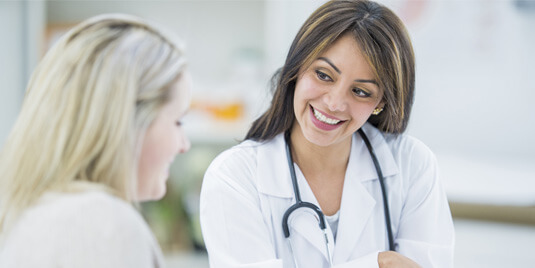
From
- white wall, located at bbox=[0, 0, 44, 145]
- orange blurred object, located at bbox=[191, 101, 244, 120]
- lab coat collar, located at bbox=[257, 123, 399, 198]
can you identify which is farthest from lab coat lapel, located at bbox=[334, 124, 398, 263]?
white wall, located at bbox=[0, 0, 44, 145]

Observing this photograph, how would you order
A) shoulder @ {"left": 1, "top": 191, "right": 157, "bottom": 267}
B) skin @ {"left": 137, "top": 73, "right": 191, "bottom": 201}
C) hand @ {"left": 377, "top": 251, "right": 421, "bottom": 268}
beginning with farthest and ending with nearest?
hand @ {"left": 377, "top": 251, "right": 421, "bottom": 268}
skin @ {"left": 137, "top": 73, "right": 191, "bottom": 201}
shoulder @ {"left": 1, "top": 191, "right": 157, "bottom": 267}

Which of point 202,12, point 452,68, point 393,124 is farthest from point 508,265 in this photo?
point 202,12

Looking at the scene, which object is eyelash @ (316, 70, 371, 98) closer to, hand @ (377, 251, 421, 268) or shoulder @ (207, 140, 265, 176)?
shoulder @ (207, 140, 265, 176)

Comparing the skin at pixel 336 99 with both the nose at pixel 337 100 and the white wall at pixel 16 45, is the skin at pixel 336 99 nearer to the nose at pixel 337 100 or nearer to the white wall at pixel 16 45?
the nose at pixel 337 100

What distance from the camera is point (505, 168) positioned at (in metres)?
2.47

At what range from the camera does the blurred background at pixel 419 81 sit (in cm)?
242

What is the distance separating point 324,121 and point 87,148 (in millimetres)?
615

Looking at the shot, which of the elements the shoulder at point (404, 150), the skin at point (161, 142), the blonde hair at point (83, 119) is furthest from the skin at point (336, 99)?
the blonde hair at point (83, 119)

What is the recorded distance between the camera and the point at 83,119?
2.74 feet

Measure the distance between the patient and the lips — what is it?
1.50 feet

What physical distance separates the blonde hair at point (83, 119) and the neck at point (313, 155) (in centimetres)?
61

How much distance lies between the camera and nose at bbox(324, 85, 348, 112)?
1.23 meters

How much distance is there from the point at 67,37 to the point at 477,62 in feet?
6.91

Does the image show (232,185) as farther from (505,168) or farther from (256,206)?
(505,168)
